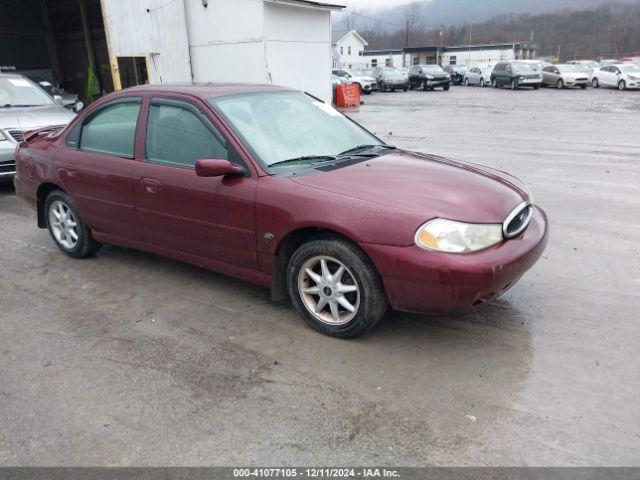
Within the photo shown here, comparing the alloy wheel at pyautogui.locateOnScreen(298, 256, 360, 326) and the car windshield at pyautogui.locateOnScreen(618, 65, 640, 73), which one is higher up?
the car windshield at pyautogui.locateOnScreen(618, 65, 640, 73)

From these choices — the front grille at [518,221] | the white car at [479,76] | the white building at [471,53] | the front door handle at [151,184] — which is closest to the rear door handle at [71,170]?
the front door handle at [151,184]

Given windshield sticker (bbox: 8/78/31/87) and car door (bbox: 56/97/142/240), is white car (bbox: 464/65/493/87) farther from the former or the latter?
car door (bbox: 56/97/142/240)

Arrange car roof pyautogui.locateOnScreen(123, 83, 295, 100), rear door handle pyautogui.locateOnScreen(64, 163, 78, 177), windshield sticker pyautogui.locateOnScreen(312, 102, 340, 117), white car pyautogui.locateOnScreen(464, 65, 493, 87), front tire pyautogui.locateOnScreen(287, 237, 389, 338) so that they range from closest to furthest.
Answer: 1. front tire pyautogui.locateOnScreen(287, 237, 389, 338)
2. car roof pyautogui.locateOnScreen(123, 83, 295, 100)
3. windshield sticker pyautogui.locateOnScreen(312, 102, 340, 117)
4. rear door handle pyautogui.locateOnScreen(64, 163, 78, 177)
5. white car pyautogui.locateOnScreen(464, 65, 493, 87)

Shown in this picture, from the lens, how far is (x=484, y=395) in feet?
10.1

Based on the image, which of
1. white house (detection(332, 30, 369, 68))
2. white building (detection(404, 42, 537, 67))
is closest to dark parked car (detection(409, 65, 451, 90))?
white building (detection(404, 42, 537, 67))

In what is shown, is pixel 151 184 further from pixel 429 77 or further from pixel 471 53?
pixel 471 53

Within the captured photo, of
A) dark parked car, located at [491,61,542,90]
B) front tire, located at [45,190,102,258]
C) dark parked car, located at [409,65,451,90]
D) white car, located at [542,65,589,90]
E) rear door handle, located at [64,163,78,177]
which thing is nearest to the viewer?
rear door handle, located at [64,163,78,177]

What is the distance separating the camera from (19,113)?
8.69 meters

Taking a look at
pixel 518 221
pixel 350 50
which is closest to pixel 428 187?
pixel 518 221

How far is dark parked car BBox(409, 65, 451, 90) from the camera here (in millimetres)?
36844

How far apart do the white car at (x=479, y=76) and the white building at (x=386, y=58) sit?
27.3 metres

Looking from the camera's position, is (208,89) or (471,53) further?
(471,53)

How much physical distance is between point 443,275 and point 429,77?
118ft

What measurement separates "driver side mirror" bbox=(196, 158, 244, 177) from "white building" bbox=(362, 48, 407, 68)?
68870mm
